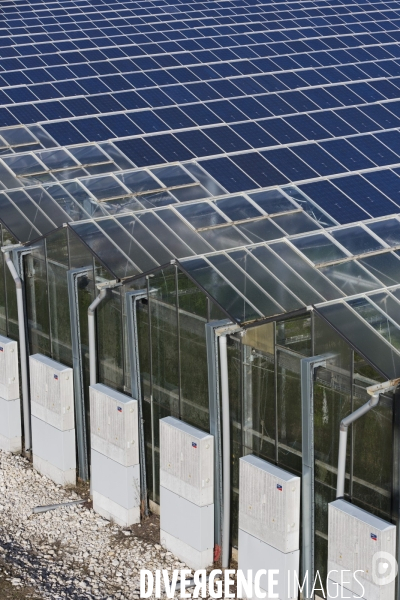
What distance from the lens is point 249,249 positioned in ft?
86.3

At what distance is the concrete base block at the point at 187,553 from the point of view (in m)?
24.6

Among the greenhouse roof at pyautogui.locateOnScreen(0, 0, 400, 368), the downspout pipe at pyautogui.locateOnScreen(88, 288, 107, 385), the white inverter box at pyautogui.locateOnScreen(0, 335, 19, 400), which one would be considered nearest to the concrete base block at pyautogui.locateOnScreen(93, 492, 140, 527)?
the downspout pipe at pyautogui.locateOnScreen(88, 288, 107, 385)

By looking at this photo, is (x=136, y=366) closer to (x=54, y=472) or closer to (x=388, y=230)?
(x=54, y=472)

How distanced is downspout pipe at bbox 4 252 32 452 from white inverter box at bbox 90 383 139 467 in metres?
3.87

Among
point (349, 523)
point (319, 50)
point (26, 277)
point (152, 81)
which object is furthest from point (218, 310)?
point (319, 50)

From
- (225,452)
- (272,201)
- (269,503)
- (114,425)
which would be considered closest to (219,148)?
(272,201)

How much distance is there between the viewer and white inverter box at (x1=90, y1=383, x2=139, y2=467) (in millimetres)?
26547

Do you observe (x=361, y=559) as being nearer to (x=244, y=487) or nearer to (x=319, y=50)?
(x=244, y=487)

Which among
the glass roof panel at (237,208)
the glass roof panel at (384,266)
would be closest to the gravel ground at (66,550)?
the glass roof panel at (384,266)

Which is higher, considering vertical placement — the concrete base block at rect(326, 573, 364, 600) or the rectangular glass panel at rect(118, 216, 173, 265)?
the rectangular glass panel at rect(118, 216, 173, 265)

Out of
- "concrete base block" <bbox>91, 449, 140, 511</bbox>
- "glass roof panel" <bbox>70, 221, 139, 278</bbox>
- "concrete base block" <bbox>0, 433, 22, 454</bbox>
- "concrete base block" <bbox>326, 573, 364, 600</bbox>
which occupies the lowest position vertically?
"concrete base block" <bbox>0, 433, 22, 454</bbox>

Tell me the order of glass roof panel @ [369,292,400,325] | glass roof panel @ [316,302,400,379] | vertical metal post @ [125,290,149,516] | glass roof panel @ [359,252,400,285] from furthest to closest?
vertical metal post @ [125,290,149,516], glass roof panel @ [359,252,400,285], glass roof panel @ [369,292,400,325], glass roof panel @ [316,302,400,379]

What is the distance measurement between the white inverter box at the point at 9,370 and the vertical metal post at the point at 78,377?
9.47 feet

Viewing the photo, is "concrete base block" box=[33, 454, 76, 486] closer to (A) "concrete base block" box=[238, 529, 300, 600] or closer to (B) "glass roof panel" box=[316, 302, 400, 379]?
(A) "concrete base block" box=[238, 529, 300, 600]
